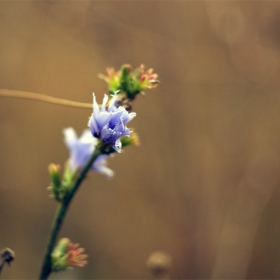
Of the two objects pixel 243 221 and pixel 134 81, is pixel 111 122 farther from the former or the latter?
pixel 243 221

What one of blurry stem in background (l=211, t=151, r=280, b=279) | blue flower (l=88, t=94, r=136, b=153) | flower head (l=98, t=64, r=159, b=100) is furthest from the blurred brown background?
blue flower (l=88, t=94, r=136, b=153)

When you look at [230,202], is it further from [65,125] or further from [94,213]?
[65,125]

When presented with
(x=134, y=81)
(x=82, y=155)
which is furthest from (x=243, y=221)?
(x=134, y=81)

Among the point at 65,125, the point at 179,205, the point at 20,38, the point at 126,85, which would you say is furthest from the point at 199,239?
the point at 20,38

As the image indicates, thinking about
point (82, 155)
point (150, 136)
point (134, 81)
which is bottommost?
point (82, 155)

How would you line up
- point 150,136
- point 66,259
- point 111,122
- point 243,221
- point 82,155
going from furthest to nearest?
point 150,136, point 243,221, point 82,155, point 66,259, point 111,122
